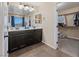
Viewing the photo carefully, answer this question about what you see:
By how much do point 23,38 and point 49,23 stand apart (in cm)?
150

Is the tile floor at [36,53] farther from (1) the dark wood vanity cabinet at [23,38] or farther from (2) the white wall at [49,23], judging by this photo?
(2) the white wall at [49,23]

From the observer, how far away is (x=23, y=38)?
4.17 meters

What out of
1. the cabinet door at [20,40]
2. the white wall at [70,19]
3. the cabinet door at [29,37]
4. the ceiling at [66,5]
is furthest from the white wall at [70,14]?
the cabinet door at [20,40]

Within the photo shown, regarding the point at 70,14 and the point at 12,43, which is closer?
the point at 12,43

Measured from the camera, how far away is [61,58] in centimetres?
318

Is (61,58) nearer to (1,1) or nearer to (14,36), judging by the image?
(14,36)

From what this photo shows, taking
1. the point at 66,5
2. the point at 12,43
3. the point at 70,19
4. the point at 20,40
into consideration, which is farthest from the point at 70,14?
the point at 12,43

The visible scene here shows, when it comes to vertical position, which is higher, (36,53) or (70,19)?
(70,19)

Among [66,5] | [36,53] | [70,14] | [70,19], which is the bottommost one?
[36,53]

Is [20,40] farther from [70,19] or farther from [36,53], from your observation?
[70,19]

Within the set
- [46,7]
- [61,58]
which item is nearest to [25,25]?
[46,7]

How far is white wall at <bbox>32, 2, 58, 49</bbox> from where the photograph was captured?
14.3 feet

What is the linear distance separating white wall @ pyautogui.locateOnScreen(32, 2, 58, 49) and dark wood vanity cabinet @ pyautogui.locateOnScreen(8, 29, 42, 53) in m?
0.41

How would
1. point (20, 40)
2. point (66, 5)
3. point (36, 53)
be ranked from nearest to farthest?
point (36, 53), point (20, 40), point (66, 5)
